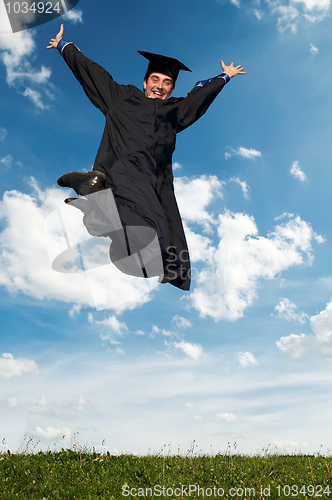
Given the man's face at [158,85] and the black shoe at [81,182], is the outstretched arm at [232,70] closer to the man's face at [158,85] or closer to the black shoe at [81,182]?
the man's face at [158,85]

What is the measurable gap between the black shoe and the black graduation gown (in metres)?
0.34

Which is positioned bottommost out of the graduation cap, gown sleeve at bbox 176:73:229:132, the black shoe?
the black shoe

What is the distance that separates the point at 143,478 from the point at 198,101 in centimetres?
576

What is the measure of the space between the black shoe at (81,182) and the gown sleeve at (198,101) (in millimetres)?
1749

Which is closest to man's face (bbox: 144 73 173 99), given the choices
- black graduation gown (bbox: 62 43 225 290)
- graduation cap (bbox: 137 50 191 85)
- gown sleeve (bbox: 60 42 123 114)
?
graduation cap (bbox: 137 50 191 85)

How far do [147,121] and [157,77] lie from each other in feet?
3.14

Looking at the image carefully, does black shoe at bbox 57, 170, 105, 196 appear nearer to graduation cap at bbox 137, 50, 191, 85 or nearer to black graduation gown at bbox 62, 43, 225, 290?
black graduation gown at bbox 62, 43, 225, 290

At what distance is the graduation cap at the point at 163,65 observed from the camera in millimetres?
5551

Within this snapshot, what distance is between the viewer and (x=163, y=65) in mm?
5578

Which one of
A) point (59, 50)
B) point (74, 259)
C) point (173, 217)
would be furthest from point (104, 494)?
point (59, 50)

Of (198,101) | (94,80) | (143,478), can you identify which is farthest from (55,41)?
(143,478)

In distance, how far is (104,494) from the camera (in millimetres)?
4977

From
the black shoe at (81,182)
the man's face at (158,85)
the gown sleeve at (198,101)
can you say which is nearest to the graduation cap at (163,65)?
the man's face at (158,85)

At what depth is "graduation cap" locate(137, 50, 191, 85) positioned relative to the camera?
555 cm
